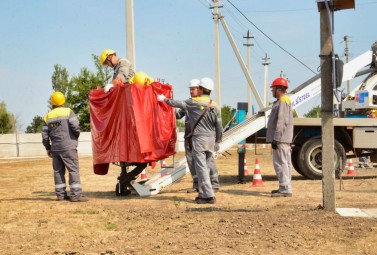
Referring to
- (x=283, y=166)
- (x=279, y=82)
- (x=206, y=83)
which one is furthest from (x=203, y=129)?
(x=279, y=82)

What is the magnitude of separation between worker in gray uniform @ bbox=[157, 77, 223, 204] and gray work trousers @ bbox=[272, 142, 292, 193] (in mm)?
1137

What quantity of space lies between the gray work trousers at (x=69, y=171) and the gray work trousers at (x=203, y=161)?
2067mm

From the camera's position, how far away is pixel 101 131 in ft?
32.1

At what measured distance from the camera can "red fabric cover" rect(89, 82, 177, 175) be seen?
9297 millimetres

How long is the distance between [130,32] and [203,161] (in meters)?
4.63

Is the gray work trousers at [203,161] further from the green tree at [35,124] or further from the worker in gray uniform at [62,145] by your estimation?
the green tree at [35,124]

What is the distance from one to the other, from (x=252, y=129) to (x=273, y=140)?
1.91 m

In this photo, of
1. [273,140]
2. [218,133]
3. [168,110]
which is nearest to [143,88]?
[168,110]

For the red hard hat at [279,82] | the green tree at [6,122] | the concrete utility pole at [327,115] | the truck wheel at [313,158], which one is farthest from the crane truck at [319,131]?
the green tree at [6,122]

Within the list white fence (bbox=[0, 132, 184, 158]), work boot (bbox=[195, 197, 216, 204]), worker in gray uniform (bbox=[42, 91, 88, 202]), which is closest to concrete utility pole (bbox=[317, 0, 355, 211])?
work boot (bbox=[195, 197, 216, 204])

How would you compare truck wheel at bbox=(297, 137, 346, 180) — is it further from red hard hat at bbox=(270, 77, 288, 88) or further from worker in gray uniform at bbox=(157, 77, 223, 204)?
worker in gray uniform at bbox=(157, 77, 223, 204)

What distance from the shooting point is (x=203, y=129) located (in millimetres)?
8883

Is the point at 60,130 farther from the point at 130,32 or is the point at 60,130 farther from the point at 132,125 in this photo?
the point at 130,32

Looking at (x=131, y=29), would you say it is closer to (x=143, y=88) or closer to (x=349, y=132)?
(x=143, y=88)
